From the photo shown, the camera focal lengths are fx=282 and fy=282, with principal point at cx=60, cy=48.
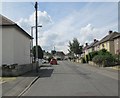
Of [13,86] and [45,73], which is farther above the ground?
[13,86]

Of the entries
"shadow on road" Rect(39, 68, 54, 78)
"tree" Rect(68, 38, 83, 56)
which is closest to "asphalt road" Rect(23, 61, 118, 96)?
"shadow on road" Rect(39, 68, 54, 78)

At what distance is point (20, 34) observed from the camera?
34219mm

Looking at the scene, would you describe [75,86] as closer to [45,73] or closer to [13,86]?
[13,86]

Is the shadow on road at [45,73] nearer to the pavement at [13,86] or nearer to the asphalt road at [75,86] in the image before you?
the asphalt road at [75,86]

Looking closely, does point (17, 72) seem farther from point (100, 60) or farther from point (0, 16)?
point (100, 60)

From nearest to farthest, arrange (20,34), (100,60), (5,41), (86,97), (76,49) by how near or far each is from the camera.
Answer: (86,97)
(5,41)
(20,34)
(100,60)
(76,49)

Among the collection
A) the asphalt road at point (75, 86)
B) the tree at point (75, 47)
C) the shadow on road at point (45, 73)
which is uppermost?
the tree at point (75, 47)

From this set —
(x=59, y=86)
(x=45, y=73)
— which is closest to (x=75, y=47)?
(x=45, y=73)

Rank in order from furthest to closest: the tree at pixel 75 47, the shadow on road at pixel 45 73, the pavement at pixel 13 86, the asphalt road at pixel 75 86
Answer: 1. the tree at pixel 75 47
2. the shadow on road at pixel 45 73
3. the pavement at pixel 13 86
4. the asphalt road at pixel 75 86

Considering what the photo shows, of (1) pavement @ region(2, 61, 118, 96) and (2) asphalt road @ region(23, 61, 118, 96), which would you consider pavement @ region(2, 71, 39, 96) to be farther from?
(2) asphalt road @ region(23, 61, 118, 96)

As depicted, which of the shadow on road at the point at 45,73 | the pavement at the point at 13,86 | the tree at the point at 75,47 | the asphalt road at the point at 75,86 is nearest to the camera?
the asphalt road at the point at 75,86

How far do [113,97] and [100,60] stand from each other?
1637 inches

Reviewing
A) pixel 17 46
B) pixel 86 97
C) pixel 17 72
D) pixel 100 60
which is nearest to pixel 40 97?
pixel 86 97

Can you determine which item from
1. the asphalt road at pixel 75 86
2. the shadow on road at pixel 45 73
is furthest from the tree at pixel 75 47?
the asphalt road at pixel 75 86
